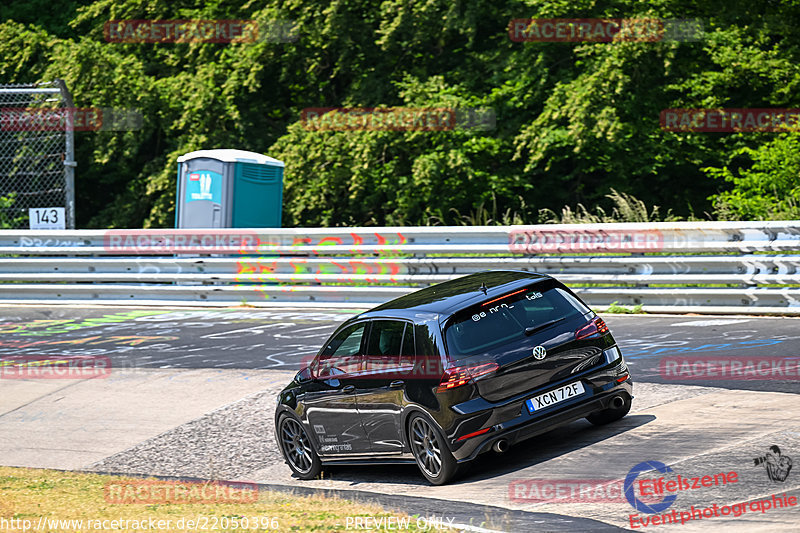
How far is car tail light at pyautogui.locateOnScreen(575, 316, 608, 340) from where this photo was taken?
841 cm

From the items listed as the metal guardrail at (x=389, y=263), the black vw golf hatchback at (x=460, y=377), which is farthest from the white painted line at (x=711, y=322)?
the black vw golf hatchback at (x=460, y=377)

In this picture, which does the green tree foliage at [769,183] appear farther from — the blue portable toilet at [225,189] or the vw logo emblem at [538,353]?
the vw logo emblem at [538,353]

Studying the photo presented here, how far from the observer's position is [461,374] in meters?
7.88

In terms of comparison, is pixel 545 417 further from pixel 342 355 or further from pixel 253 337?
pixel 253 337

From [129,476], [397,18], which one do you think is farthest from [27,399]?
[397,18]

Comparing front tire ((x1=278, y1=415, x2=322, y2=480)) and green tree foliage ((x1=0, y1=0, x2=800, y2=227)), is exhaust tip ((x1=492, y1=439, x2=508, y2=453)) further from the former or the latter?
green tree foliage ((x1=0, y1=0, x2=800, y2=227))

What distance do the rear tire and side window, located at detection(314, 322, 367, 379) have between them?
6.64 ft

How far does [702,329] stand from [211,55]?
679 inches

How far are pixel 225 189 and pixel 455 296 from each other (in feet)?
32.6

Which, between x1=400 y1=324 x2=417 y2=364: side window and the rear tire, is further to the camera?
the rear tire

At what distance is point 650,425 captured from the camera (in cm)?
874

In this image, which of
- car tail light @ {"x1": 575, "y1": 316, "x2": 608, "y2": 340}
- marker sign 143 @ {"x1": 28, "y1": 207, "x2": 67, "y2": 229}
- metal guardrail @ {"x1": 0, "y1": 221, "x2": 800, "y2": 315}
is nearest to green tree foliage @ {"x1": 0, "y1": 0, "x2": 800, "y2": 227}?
metal guardrail @ {"x1": 0, "y1": 221, "x2": 800, "y2": 315}

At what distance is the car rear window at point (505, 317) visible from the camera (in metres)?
8.05

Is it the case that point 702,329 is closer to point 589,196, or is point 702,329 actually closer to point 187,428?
point 187,428
